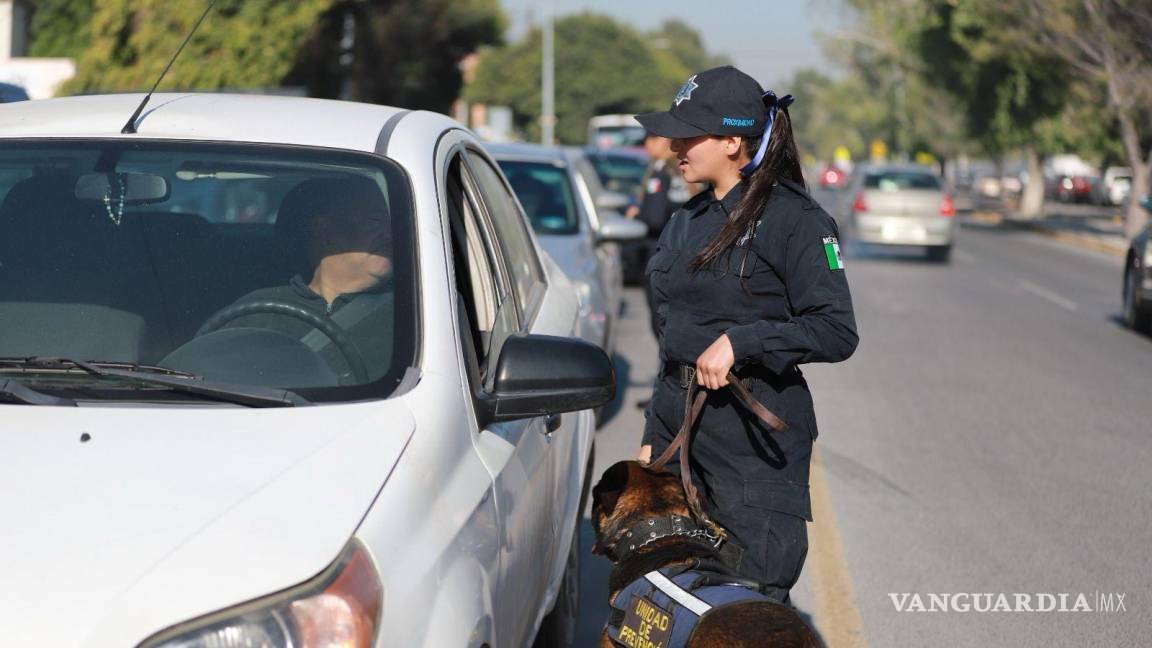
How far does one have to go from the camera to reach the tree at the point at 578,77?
292 feet

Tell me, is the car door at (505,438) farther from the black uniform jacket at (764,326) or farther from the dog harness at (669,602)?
the black uniform jacket at (764,326)

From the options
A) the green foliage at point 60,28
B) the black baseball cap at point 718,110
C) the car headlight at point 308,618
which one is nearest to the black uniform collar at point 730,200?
the black baseball cap at point 718,110

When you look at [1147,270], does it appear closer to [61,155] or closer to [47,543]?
[61,155]

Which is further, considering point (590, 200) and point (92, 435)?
point (590, 200)

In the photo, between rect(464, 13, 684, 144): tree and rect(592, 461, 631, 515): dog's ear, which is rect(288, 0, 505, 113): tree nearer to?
rect(592, 461, 631, 515): dog's ear

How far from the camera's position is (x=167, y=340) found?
320 centimetres

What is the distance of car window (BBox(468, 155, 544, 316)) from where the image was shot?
430 centimetres

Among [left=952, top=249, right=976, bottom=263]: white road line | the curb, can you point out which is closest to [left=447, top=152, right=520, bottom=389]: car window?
the curb

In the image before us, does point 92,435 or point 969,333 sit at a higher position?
point 92,435

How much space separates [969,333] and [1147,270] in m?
1.82

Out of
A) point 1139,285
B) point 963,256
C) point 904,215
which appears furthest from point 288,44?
point 1139,285

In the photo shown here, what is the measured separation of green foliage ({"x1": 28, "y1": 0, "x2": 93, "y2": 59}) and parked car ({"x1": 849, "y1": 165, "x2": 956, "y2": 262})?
64.2ft

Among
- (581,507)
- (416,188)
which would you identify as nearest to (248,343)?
(416,188)

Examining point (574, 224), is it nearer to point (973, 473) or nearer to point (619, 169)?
point (973, 473)
